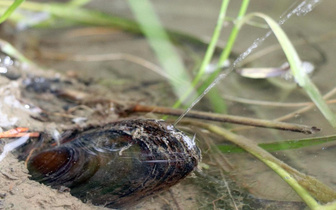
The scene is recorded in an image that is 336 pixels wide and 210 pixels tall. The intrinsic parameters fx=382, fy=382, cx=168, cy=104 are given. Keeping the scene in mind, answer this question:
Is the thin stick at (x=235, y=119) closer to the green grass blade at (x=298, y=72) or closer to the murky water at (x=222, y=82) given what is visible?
the murky water at (x=222, y=82)

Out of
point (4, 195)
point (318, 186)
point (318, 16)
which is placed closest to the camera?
point (4, 195)

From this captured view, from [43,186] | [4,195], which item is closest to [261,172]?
[43,186]

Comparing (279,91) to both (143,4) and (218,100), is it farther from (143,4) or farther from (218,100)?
(143,4)

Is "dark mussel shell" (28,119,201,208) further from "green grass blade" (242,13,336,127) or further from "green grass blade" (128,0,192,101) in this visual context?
"green grass blade" (128,0,192,101)

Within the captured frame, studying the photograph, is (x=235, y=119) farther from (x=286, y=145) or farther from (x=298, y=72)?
(x=298, y=72)

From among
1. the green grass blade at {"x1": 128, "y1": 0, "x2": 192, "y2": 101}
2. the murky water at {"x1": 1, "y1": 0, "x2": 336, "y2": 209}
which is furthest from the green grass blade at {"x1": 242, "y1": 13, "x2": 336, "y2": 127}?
the green grass blade at {"x1": 128, "y1": 0, "x2": 192, "y2": 101}

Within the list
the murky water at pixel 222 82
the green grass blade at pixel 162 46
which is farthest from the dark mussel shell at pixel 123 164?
the green grass blade at pixel 162 46
